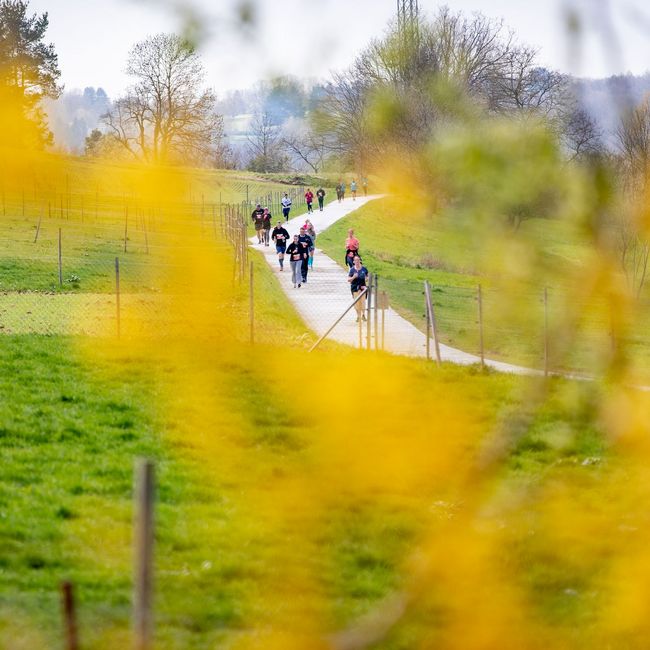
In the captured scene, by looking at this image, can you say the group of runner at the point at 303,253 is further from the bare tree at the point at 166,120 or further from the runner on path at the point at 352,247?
the bare tree at the point at 166,120

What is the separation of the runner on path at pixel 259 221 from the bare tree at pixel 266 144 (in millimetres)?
25788

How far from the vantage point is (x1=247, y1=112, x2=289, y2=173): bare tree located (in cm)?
233

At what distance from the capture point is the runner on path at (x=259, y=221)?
97.1ft

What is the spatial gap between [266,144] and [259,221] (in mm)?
30015

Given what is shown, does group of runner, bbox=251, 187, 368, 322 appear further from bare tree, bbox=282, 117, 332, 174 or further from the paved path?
bare tree, bbox=282, 117, 332, 174

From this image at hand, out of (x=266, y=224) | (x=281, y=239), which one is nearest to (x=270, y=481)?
(x=281, y=239)

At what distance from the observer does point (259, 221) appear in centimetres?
3256

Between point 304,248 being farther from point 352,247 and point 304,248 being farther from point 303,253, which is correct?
point 352,247

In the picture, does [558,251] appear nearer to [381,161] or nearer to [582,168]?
[582,168]

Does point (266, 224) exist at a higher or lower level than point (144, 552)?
higher

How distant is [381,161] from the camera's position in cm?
225

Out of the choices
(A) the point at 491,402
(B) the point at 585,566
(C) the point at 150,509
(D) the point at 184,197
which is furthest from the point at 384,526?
(C) the point at 150,509

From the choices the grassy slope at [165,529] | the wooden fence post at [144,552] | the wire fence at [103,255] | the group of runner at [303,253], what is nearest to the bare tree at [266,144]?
the wire fence at [103,255]

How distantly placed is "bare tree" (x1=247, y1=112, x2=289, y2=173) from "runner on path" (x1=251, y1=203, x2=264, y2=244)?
25.8 metres
